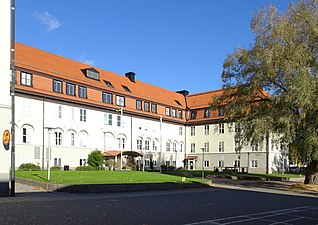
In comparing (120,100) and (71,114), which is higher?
(120,100)

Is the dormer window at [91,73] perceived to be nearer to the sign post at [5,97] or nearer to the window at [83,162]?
the window at [83,162]

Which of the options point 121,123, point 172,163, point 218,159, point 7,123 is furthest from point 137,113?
point 7,123

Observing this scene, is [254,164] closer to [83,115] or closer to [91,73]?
[83,115]

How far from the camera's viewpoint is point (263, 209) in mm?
14578

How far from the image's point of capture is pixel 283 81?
26672 mm

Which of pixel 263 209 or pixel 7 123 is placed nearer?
pixel 263 209

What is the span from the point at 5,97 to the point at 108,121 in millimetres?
34193

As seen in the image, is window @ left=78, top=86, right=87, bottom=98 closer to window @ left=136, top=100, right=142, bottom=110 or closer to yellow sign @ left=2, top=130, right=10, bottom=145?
window @ left=136, top=100, right=142, bottom=110

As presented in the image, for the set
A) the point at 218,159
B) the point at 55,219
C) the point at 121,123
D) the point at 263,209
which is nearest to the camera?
the point at 55,219

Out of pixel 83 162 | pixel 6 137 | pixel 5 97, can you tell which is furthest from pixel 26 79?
pixel 6 137

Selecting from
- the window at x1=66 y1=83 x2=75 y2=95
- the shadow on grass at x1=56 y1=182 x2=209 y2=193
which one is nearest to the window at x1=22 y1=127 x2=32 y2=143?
the window at x1=66 y1=83 x2=75 y2=95

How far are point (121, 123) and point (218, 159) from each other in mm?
18558

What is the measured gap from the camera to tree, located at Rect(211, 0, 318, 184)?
80.5ft

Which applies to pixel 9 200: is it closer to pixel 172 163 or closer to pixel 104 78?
pixel 104 78
